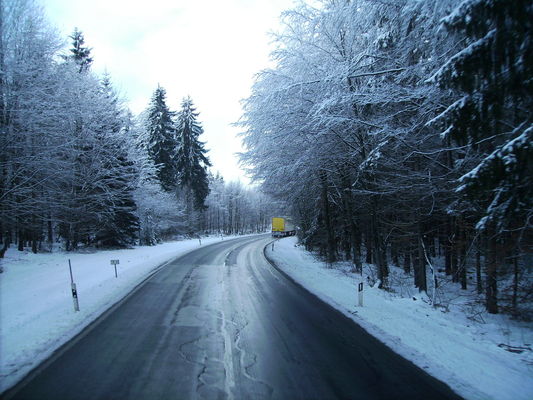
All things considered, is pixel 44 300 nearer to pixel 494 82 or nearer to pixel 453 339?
pixel 453 339

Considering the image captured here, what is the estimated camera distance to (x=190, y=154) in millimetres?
42312

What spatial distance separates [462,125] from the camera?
5410 mm

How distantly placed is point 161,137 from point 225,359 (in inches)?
1446

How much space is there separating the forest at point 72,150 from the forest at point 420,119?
1052 centimetres

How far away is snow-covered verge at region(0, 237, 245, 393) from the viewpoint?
570 cm

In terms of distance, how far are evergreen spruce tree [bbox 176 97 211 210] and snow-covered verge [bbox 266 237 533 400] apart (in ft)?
114

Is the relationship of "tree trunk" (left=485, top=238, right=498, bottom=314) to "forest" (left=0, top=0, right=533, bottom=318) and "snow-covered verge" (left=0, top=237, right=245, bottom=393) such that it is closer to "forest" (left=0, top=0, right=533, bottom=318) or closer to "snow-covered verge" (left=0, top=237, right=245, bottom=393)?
"forest" (left=0, top=0, right=533, bottom=318)

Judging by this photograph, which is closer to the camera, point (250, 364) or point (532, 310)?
point (250, 364)

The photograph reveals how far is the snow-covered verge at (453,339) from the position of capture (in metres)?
4.85

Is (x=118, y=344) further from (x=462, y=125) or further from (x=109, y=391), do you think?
(x=462, y=125)

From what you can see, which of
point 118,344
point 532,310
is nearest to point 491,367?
point 532,310

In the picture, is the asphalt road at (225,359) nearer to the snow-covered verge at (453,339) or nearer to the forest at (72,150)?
the snow-covered verge at (453,339)

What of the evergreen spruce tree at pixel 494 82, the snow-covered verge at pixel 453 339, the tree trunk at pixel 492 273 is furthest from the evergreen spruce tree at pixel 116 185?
the evergreen spruce tree at pixel 494 82

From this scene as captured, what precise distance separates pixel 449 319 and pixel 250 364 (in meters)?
5.74
